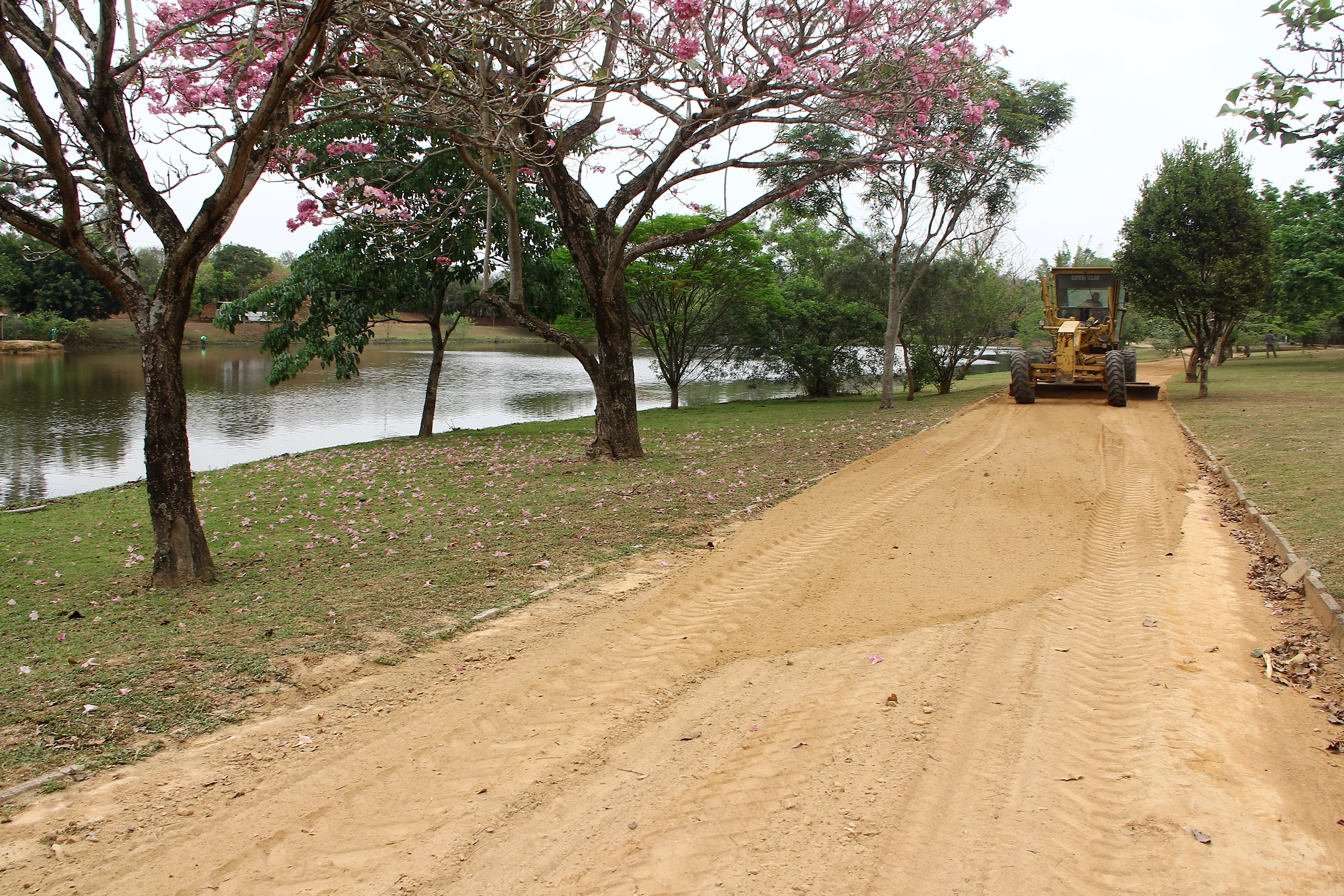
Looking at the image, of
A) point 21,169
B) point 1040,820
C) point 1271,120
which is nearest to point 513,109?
point 21,169

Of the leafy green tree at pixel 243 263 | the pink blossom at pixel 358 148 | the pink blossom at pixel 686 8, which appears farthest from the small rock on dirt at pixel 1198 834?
the leafy green tree at pixel 243 263

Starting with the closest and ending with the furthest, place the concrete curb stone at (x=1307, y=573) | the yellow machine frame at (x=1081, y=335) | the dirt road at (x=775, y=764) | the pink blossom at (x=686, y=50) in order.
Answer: the dirt road at (x=775, y=764) → the concrete curb stone at (x=1307, y=573) → the pink blossom at (x=686, y=50) → the yellow machine frame at (x=1081, y=335)

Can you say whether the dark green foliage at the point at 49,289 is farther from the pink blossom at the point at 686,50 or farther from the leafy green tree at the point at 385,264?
the pink blossom at the point at 686,50

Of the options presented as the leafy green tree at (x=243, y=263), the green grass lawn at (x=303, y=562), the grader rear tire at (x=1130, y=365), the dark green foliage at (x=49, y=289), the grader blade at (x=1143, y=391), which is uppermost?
the leafy green tree at (x=243, y=263)

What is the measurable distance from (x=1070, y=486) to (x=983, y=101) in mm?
8196

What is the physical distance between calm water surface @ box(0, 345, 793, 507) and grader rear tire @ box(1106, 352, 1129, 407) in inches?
528

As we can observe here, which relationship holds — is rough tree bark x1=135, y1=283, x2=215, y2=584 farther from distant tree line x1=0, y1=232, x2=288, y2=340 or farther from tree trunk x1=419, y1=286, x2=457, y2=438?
distant tree line x1=0, y1=232, x2=288, y2=340

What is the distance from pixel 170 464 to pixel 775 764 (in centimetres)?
515

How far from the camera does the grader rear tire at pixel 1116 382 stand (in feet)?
58.6

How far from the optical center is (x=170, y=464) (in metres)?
6.25

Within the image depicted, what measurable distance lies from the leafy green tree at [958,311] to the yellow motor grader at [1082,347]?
3195mm

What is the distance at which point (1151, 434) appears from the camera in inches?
555

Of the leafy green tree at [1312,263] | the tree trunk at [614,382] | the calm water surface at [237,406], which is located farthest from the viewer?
the leafy green tree at [1312,263]

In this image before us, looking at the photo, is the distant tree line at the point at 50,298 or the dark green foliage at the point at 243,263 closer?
the distant tree line at the point at 50,298
